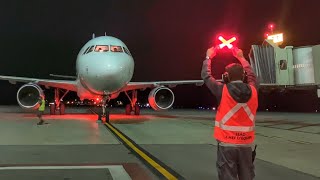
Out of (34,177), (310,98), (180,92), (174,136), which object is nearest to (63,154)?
(34,177)

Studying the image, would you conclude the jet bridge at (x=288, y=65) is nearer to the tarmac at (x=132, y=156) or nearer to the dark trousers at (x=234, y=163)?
the tarmac at (x=132, y=156)

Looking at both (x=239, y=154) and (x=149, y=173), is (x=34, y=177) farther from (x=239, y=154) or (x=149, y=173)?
(x=239, y=154)

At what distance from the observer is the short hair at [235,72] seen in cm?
455

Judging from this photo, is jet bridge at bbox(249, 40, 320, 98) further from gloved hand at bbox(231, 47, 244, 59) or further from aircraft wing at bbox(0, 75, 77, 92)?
gloved hand at bbox(231, 47, 244, 59)

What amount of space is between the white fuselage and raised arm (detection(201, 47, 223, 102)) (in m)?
15.4

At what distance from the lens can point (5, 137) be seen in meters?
13.6

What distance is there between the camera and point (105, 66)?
20312mm

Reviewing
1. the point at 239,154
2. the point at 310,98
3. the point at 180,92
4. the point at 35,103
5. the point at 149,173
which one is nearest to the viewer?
the point at 239,154

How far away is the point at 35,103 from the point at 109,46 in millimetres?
6609

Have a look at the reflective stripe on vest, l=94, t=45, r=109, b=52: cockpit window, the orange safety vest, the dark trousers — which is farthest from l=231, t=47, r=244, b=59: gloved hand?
l=94, t=45, r=109, b=52: cockpit window

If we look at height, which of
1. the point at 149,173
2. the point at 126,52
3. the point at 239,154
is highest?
the point at 126,52

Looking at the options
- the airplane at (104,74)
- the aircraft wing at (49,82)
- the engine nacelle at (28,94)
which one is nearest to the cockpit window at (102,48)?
the airplane at (104,74)

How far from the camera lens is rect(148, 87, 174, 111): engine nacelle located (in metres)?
26.4

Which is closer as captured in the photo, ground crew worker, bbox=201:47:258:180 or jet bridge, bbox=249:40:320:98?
ground crew worker, bbox=201:47:258:180
